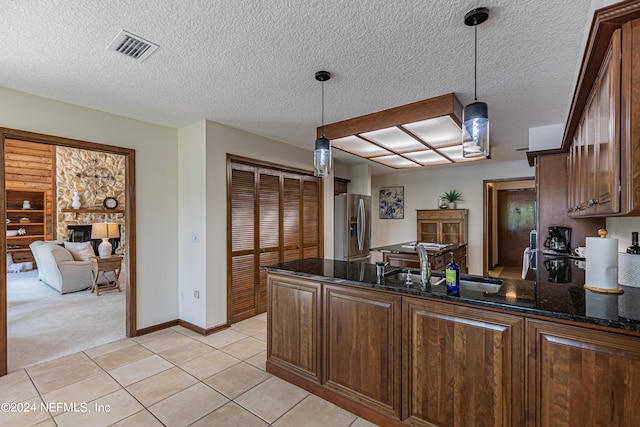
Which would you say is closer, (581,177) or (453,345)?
(453,345)

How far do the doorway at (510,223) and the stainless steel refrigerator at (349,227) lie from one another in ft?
12.4

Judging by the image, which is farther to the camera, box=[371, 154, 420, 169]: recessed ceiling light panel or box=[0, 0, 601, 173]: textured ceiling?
box=[371, 154, 420, 169]: recessed ceiling light panel

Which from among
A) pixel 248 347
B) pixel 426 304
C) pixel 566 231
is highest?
pixel 566 231

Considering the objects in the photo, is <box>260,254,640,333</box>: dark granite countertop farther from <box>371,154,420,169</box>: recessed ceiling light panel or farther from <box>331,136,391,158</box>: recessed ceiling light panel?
<box>371,154,420,169</box>: recessed ceiling light panel

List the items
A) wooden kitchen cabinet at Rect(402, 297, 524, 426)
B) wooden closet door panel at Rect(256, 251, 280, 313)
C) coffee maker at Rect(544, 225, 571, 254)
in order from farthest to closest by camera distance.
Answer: wooden closet door panel at Rect(256, 251, 280, 313)
coffee maker at Rect(544, 225, 571, 254)
wooden kitchen cabinet at Rect(402, 297, 524, 426)

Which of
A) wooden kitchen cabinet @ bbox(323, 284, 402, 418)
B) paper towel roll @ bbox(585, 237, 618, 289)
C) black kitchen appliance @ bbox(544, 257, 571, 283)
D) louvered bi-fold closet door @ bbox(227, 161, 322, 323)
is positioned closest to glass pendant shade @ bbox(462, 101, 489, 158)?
paper towel roll @ bbox(585, 237, 618, 289)

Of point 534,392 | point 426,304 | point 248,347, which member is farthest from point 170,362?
point 534,392

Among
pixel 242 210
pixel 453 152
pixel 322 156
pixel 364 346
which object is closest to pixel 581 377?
pixel 364 346

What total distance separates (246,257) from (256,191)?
35.5 inches

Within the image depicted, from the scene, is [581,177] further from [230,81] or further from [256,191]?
[256,191]

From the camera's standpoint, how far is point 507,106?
310 centimetres

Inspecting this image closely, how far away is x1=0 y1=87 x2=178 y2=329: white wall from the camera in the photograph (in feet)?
10.3

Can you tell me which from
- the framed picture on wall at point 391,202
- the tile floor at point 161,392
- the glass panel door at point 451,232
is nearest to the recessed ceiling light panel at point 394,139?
the tile floor at point 161,392

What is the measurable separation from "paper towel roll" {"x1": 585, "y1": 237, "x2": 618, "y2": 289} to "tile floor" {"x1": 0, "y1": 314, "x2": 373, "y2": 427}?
5.35ft
